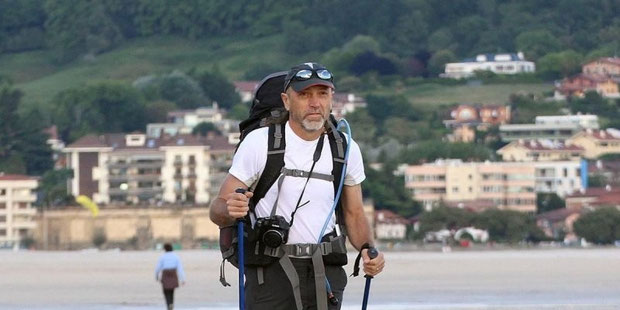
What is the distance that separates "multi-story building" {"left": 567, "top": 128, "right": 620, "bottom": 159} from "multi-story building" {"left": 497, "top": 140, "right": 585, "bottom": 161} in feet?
3.70

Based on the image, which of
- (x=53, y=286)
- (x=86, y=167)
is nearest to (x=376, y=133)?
(x=86, y=167)

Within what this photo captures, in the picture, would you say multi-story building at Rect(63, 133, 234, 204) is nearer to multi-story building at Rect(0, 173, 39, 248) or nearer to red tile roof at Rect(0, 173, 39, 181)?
red tile roof at Rect(0, 173, 39, 181)

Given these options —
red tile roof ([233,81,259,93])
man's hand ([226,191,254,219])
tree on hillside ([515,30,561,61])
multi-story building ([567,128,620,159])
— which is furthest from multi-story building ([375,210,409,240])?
man's hand ([226,191,254,219])

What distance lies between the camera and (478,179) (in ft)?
347

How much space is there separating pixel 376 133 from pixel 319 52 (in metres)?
33.4

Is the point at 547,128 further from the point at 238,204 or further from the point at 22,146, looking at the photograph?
the point at 238,204

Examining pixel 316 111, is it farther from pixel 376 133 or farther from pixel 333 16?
pixel 333 16

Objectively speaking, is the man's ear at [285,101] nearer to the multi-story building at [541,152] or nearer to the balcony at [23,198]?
the balcony at [23,198]

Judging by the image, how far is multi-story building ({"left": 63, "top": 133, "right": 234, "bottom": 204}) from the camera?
102756 mm

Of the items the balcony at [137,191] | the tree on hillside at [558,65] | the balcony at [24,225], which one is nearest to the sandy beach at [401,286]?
the balcony at [24,225]

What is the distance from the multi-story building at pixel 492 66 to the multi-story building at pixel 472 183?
114 feet

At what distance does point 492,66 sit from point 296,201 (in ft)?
451

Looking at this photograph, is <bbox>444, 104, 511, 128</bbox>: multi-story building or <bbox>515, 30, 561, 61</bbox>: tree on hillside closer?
<bbox>444, 104, 511, 128</bbox>: multi-story building

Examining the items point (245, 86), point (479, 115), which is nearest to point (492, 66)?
point (245, 86)
